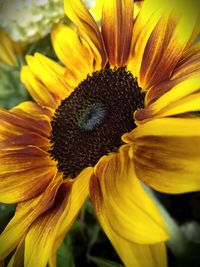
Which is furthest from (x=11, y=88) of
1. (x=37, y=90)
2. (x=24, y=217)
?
→ (x=24, y=217)

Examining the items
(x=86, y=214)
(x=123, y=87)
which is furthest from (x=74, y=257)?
(x=123, y=87)

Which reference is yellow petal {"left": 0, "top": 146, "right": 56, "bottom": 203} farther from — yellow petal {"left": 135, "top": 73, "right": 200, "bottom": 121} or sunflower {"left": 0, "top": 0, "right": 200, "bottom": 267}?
yellow petal {"left": 135, "top": 73, "right": 200, "bottom": 121}

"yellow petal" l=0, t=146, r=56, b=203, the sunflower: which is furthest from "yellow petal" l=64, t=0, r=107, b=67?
"yellow petal" l=0, t=146, r=56, b=203

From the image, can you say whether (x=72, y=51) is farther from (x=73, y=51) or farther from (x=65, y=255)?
(x=65, y=255)

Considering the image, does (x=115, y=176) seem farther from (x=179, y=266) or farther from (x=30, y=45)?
(x=30, y=45)

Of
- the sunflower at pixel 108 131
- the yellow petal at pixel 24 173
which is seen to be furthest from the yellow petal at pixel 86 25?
the yellow petal at pixel 24 173
